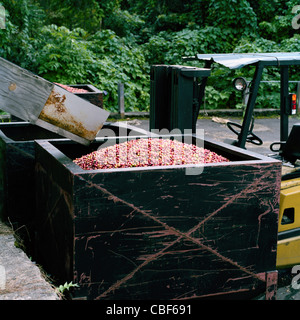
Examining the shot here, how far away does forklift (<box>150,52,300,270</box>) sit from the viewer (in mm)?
4375

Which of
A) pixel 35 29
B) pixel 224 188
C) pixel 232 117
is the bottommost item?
pixel 232 117

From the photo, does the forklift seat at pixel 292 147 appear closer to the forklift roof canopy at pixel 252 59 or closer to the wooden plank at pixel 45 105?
the forklift roof canopy at pixel 252 59

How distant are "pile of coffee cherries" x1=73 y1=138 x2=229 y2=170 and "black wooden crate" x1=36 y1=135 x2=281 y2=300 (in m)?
0.29

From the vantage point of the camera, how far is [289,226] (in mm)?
4426

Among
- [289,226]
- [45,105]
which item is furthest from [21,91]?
[289,226]

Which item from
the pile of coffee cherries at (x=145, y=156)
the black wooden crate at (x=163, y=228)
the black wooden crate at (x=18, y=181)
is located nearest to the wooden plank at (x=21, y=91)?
the black wooden crate at (x=163, y=228)

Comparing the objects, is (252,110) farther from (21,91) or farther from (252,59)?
(21,91)

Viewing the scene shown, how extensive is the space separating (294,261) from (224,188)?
162 centimetres

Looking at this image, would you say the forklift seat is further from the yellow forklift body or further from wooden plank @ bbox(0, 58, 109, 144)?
wooden plank @ bbox(0, 58, 109, 144)

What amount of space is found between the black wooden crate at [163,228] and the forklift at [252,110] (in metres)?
1.04

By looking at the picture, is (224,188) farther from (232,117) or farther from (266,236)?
(232,117)

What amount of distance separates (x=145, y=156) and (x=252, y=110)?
170 centimetres
